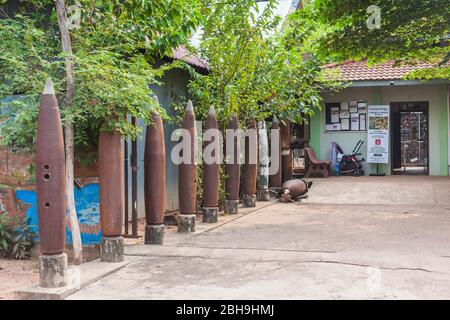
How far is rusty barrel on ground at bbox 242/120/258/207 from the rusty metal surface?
3.70 ft

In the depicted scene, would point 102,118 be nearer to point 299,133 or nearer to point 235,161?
point 235,161

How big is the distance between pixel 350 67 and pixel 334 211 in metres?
7.77

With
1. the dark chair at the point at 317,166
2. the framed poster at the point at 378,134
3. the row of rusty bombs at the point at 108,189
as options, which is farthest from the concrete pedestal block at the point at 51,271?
the framed poster at the point at 378,134

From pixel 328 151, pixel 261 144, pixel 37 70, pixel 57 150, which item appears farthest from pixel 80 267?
pixel 328 151

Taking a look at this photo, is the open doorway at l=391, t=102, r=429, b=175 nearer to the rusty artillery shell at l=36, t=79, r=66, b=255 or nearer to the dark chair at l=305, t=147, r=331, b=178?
the dark chair at l=305, t=147, r=331, b=178

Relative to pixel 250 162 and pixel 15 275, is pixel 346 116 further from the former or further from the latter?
pixel 15 275

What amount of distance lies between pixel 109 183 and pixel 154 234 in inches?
56.8

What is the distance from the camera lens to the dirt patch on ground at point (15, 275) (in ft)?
18.2

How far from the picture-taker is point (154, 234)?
24.2 feet

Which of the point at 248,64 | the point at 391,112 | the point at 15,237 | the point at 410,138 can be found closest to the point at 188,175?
the point at 15,237

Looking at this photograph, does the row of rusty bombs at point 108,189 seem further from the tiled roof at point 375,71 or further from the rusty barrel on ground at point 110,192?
the tiled roof at point 375,71

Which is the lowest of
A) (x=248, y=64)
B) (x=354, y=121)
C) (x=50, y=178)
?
(x=50, y=178)

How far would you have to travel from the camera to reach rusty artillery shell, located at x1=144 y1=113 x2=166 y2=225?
7.38m
